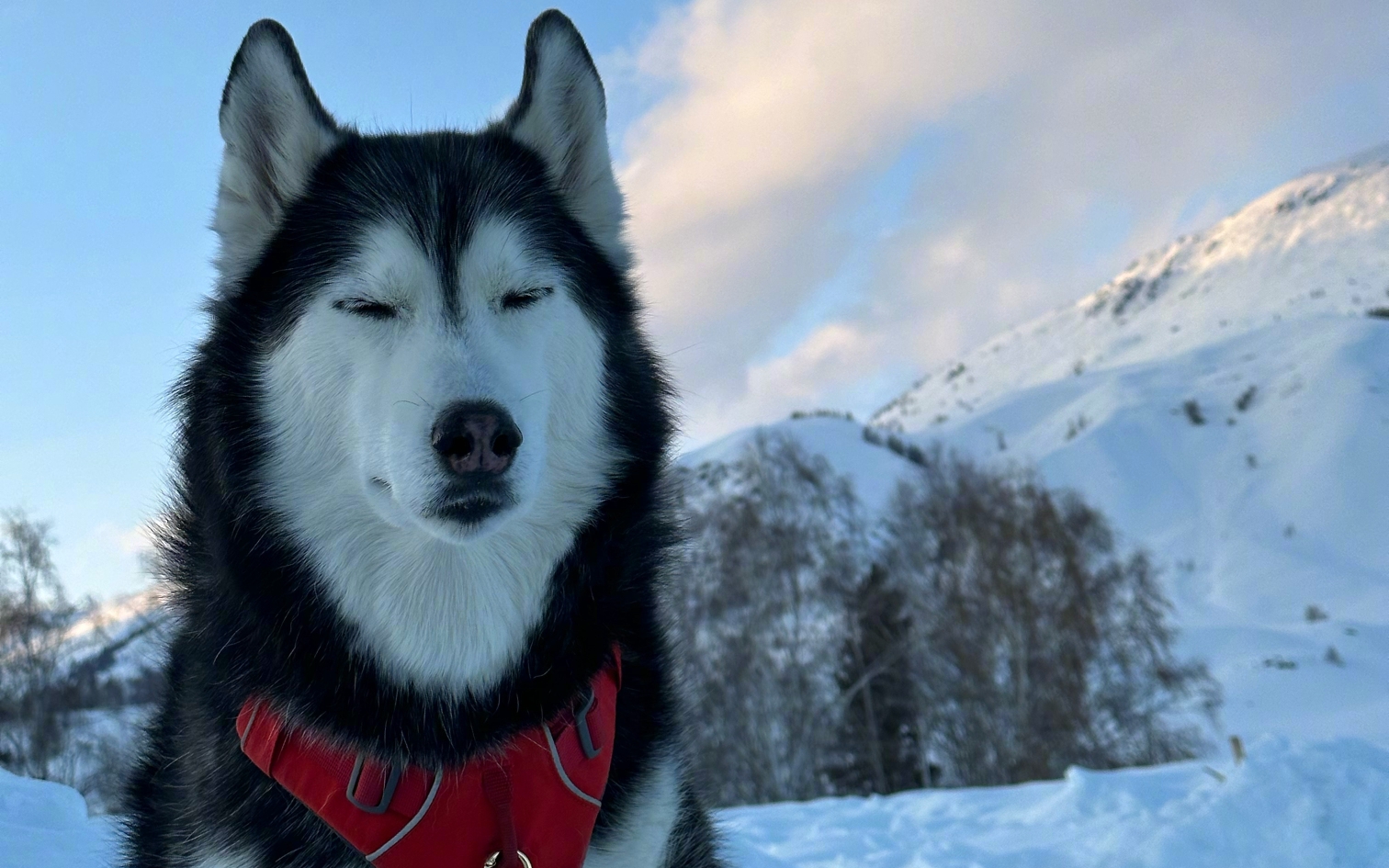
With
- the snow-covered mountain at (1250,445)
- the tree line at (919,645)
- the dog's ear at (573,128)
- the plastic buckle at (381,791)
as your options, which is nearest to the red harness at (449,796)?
the plastic buckle at (381,791)

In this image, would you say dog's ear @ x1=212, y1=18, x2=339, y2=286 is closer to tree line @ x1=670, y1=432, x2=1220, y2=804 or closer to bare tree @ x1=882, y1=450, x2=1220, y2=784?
tree line @ x1=670, y1=432, x2=1220, y2=804

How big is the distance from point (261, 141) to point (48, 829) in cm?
361

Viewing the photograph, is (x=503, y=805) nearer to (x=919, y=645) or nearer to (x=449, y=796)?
(x=449, y=796)

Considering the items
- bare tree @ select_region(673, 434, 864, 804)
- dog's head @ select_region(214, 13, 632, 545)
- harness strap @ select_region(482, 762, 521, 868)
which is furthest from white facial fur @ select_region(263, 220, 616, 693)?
bare tree @ select_region(673, 434, 864, 804)

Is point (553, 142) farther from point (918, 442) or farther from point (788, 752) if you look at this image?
point (918, 442)

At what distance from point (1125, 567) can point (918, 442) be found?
27.9m

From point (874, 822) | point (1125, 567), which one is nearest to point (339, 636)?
point (874, 822)

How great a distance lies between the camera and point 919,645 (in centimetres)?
2531

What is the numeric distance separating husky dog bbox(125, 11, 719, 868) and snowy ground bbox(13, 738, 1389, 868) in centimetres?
379

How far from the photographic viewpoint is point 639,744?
2477 mm

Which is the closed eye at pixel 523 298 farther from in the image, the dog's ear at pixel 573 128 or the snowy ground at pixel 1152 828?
the snowy ground at pixel 1152 828

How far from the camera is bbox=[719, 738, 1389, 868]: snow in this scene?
7.06m

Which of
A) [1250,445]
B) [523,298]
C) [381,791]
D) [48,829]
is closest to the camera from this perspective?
[381,791]

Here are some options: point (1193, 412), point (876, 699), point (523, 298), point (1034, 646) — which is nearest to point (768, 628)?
point (876, 699)
